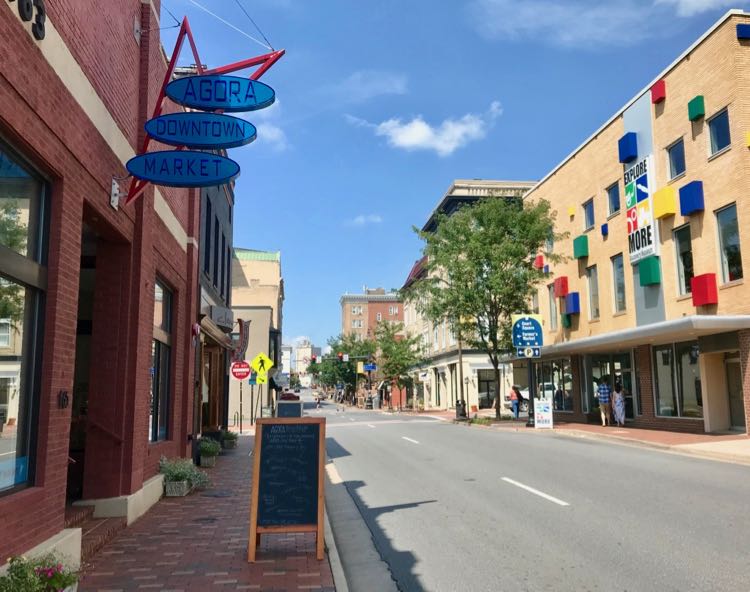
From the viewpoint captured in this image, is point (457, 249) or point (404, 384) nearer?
point (457, 249)

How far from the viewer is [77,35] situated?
7.11 meters

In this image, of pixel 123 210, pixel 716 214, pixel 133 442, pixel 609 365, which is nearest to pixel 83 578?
pixel 133 442

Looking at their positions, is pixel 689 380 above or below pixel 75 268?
below

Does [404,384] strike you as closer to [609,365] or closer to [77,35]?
[609,365]

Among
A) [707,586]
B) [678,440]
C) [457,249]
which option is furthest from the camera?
[457,249]

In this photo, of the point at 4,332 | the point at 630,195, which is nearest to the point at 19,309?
the point at 4,332

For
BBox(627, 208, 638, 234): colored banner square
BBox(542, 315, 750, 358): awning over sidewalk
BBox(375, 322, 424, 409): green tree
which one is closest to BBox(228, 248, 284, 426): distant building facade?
BBox(375, 322, 424, 409): green tree

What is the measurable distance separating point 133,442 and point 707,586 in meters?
6.91

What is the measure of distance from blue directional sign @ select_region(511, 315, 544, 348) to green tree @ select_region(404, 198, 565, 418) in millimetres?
1781

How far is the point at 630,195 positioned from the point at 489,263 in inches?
284

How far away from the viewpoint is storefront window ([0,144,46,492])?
18.7 feet

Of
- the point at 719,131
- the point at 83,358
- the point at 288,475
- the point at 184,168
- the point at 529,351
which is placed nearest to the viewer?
the point at 288,475

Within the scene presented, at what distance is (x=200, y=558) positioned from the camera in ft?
23.1

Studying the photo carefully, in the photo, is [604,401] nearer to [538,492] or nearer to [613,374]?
[613,374]
